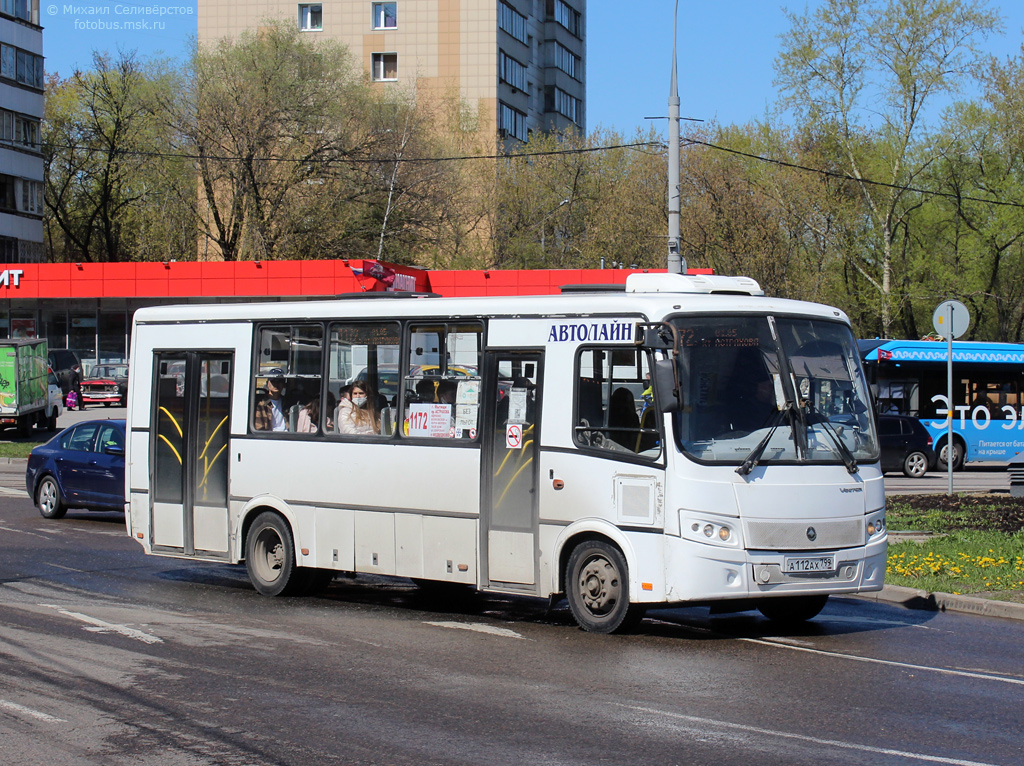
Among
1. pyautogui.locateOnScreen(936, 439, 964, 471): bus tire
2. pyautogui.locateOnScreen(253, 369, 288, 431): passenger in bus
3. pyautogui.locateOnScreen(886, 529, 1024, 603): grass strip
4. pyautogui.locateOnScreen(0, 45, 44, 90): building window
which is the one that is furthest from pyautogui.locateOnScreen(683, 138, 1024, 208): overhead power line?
pyautogui.locateOnScreen(0, 45, 44, 90): building window

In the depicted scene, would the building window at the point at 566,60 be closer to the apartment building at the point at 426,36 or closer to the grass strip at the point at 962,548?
the apartment building at the point at 426,36

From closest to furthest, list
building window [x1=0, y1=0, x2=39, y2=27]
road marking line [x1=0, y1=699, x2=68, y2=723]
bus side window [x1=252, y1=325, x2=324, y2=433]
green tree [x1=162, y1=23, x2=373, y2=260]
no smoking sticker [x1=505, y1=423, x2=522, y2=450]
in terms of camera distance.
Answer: road marking line [x1=0, y1=699, x2=68, y2=723], no smoking sticker [x1=505, y1=423, x2=522, y2=450], bus side window [x1=252, y1=325, x2=324, y2=433], green tree [x1=162, y1=23, x2=373, y2=260], building window [x1=0, y1=0, x2=39, y2=27]

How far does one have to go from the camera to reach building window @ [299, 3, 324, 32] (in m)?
75.9

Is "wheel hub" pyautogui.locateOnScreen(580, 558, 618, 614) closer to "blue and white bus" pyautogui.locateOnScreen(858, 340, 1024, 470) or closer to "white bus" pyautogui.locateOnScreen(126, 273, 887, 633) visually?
"white bus" pyautogui.locateOnScreen(126, 273, 887, 633)

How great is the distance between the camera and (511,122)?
77688mm

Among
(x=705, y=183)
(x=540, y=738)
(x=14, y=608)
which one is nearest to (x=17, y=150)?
(x=705, y=183)

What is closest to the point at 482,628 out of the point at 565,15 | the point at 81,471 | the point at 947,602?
the point at 947,602

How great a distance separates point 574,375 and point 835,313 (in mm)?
2273

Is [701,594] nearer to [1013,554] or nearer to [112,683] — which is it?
[112,683]

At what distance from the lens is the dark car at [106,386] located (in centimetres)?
4822

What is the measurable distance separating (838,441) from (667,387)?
157 centimetres

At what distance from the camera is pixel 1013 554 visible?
1348cm

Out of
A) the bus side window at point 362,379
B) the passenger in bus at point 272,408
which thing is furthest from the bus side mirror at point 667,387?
the passenger in bus at point 272,408

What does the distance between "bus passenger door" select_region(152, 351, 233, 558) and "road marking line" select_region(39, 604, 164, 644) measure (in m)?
2.10
